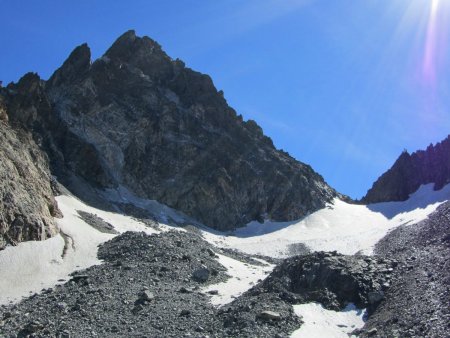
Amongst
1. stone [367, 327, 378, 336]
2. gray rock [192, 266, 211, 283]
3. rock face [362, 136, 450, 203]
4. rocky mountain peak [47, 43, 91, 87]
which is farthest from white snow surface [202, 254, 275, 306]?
rocky mountain peak [47, 43, 91, 87]

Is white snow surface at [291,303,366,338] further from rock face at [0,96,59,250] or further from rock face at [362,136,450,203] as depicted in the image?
rock face at [362,136,450,203]

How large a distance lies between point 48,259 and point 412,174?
8344 centimetres

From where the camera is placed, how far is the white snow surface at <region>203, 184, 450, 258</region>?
70.8 metres

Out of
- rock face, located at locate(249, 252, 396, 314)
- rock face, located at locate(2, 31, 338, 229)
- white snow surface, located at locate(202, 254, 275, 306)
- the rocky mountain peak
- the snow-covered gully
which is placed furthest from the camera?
the rocky mountain peak

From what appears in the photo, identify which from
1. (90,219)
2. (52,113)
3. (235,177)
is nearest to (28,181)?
(90,219)

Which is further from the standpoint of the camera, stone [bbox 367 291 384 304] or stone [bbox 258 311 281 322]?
stone [bbox 367 291 384 304]

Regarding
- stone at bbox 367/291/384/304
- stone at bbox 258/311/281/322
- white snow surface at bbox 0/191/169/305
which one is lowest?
white snow surface at bbox 0/191/169/305

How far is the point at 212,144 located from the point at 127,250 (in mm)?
54681

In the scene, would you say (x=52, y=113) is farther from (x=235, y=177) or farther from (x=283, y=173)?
(x=283, y=173)

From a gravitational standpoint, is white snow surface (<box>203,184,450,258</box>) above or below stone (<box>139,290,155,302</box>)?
above

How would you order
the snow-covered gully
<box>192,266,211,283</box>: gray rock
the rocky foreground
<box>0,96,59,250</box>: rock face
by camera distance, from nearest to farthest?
the rocky foreground < the snow-covered gully < <box>192,266,211,283</box>: gray rock < <box>0,96,59,250</box>: rock face

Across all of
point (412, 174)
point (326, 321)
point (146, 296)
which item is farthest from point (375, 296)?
point (412, 174)

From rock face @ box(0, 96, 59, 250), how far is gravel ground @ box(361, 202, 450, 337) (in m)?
31.1

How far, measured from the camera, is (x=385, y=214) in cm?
9681
